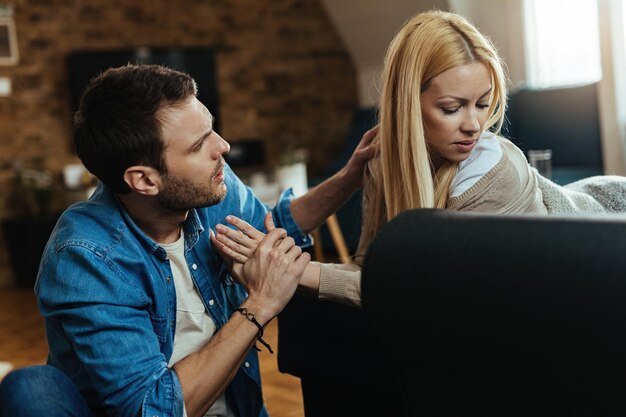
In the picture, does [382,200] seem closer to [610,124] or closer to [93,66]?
[610,124]

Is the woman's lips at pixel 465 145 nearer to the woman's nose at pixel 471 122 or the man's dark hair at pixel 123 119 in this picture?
the woman's nose at pixel 471 122

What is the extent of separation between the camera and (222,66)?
7.33m

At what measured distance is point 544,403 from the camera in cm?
90

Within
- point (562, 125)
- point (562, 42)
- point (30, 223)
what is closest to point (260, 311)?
point (562, 125)

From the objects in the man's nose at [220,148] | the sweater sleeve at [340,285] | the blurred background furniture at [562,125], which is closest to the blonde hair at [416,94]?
the sweater sleeve at [340,285]

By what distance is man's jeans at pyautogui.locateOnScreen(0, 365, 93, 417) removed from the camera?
123 centimetres

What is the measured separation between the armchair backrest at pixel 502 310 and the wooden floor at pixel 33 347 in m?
1.92

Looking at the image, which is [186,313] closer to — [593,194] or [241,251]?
[241,251]

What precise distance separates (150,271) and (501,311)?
0.84 m

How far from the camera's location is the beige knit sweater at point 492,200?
154 centimetres

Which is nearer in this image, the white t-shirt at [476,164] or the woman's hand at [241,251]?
the woman's hand at [241,251]

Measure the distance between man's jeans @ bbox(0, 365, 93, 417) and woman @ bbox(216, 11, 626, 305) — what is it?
1.49 feet

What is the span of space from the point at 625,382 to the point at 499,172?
0.85 m


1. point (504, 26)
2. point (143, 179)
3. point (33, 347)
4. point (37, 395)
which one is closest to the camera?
point (37, 395)
